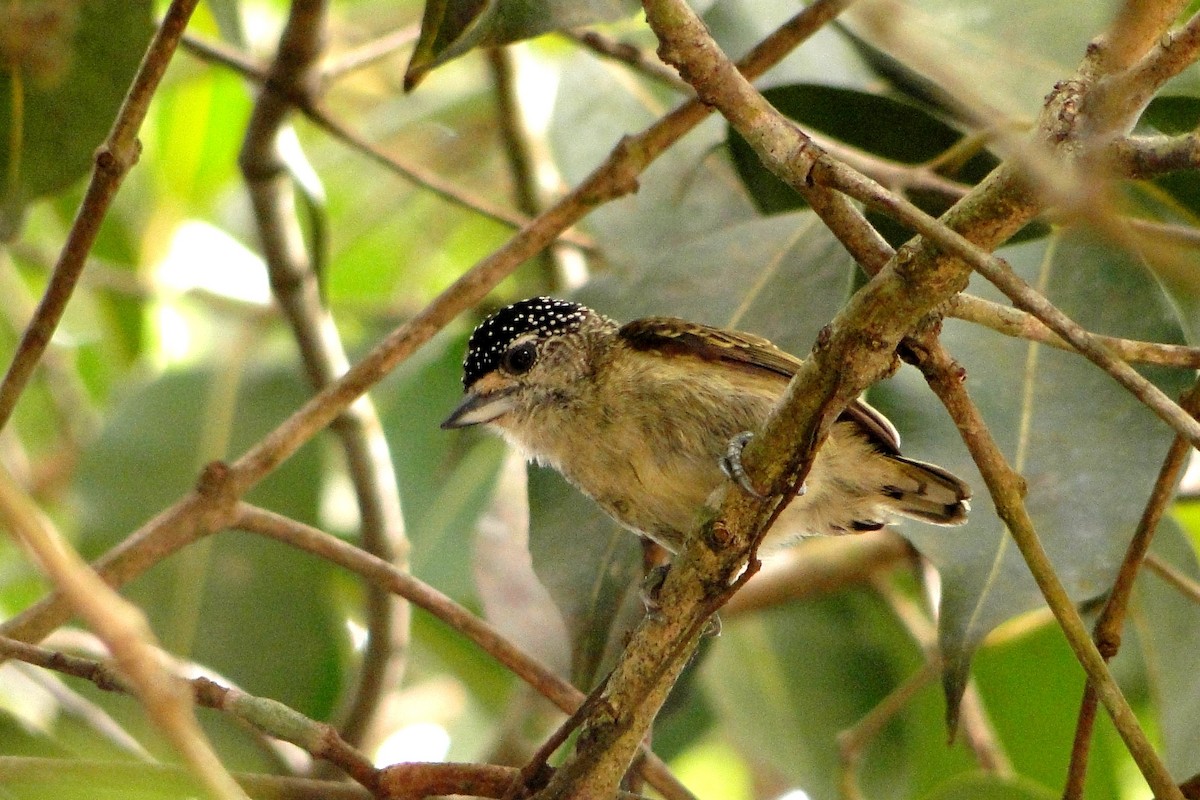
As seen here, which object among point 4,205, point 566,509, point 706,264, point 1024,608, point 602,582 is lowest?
point 1024,608

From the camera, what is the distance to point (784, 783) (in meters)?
5.50

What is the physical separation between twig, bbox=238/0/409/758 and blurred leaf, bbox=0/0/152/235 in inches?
23.2

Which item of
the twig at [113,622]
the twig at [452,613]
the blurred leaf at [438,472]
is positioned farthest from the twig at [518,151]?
the twig at [113,622]

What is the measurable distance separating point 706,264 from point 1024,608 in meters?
1.24

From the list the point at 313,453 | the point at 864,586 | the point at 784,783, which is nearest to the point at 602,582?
the point at 313,453

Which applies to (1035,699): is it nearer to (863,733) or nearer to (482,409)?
(863,733)

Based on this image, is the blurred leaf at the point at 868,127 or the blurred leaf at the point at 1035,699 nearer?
the blurred leaf at the point at 868,127

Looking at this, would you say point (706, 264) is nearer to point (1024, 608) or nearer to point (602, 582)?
point (602, 582)

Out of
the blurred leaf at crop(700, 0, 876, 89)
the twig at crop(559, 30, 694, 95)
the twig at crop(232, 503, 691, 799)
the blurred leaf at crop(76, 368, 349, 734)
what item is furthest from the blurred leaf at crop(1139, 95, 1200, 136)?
the blurred leaf at crop(76, 368, 349, 734)

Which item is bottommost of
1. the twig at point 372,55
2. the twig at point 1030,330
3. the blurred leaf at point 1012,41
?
the twig at point 1030,330

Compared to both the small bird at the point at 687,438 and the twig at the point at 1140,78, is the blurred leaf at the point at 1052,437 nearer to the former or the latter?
the small bird at the point at 687,438

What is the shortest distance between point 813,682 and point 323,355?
1927 mm

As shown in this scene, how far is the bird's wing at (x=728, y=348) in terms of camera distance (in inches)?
114

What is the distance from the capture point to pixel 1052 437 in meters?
2.89
